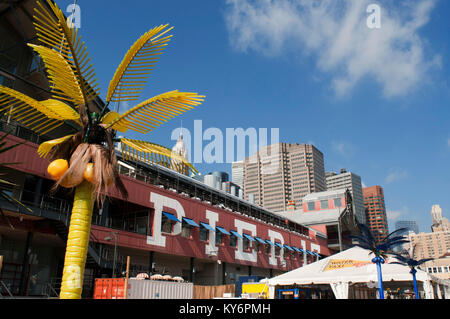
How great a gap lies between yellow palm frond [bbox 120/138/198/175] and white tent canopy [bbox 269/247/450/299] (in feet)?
50.8

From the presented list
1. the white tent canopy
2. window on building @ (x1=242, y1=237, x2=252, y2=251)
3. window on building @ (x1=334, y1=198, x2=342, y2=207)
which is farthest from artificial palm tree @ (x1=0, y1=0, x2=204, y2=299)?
window on building @ (x1=334, y1=198, x2=342, y2=207)

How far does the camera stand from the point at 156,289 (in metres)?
23.3

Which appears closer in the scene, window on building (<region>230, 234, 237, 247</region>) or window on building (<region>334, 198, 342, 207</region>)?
window on building (<region>230, 234, 237, 247</region>)

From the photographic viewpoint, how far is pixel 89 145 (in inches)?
222

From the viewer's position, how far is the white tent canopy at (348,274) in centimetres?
1897

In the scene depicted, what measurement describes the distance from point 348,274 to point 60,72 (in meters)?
18.4

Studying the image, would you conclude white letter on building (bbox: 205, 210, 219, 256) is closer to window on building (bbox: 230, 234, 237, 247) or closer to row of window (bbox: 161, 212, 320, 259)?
row of window (bbox: 161, 212, 320, 259)

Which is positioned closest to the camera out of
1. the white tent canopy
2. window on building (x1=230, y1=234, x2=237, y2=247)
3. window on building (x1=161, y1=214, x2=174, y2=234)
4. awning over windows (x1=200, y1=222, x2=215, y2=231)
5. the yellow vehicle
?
the white tent canopy

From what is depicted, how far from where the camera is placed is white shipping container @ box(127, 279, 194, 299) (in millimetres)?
21438

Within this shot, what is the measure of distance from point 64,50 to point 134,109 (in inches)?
61.5

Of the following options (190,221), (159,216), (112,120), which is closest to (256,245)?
(190,221)

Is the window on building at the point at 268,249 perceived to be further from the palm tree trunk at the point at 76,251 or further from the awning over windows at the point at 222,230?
the palm tree trunk at the point at 76,251

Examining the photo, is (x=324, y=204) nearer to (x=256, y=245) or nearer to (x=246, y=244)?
(x=256, y=245)

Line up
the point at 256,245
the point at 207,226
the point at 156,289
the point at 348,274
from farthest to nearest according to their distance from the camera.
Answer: the point at 256,245
the point at 207,226
the point at 156,289
the point at 348,274
